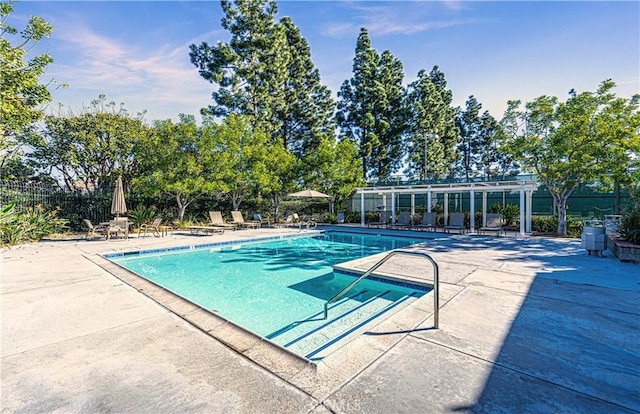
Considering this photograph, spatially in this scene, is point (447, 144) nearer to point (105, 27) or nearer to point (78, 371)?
point (105, 27)

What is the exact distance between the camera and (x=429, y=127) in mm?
28188

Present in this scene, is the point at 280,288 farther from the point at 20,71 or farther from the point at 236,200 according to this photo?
the point at 236,200

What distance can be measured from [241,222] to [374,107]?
53.6ft

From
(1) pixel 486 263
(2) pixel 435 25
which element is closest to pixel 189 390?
(1) pixel 486 263

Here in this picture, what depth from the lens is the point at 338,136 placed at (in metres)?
28.5

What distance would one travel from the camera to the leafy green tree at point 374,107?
25.7m

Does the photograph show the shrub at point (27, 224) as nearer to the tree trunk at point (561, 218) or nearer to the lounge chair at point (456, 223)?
the lounge chair at point (456, 223)

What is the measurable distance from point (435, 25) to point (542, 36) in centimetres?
318

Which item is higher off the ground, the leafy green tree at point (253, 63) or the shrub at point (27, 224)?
the leafy green tree at point (253, 63)

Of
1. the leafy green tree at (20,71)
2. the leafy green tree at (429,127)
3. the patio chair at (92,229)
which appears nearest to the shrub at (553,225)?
the leafy green tree at (429,127)

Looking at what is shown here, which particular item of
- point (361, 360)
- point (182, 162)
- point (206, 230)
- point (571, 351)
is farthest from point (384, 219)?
point (361, 360)

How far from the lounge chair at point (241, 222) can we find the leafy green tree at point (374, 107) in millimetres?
12123

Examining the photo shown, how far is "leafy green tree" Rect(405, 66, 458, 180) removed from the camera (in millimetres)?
27375

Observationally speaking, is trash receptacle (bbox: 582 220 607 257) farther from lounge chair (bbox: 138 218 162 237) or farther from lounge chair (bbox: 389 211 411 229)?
lounge chair (bbox: 138 218 162 237)
